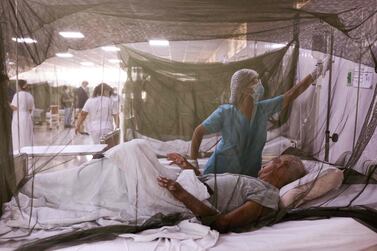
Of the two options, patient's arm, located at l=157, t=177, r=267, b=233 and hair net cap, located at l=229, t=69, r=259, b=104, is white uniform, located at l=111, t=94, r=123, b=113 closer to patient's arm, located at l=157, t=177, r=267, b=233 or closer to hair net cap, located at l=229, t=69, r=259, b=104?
patient's arm, located at l=157, t=177, r=267, b=233

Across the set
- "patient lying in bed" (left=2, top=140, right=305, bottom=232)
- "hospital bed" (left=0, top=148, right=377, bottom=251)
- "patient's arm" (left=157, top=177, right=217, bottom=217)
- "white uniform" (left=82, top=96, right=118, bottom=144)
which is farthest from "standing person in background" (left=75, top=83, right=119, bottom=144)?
"hospital bed" (left=0, top=148, right=377, bottom=251)

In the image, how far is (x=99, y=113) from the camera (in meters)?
1.79

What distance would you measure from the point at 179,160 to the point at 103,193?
1.61ft

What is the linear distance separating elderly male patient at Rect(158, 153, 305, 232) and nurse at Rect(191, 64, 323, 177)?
0.08 m

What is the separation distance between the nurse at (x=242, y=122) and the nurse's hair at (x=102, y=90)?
538 millimetres

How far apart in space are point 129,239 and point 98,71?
3.02 ft

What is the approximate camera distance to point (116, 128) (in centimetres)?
186

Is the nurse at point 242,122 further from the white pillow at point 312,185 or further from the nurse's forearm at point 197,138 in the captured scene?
the white pillow at point 312,185

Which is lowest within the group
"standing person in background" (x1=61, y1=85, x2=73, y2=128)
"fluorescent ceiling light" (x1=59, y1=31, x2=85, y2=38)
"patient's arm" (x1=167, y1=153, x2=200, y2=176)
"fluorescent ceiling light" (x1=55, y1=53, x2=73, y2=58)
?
"patient's arm" (x1=167, y1=153, x2=200, y2=176)

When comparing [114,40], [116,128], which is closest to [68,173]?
[116,128]

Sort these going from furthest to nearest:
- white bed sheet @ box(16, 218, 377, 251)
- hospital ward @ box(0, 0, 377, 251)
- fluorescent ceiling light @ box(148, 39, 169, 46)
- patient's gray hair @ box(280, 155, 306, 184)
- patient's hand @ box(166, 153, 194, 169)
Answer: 1. patient's gray hair @ box(280, 155, 306, 184)
2. patient's hand @ box(166, 153, 194, 169)
3. fluorescent ceiling light @ box(148, 39, 169, 46)
4. hospital ward @ box(0, 0, 377, 251)
5. white bed sheet @ box(16, 218, 377, 251)

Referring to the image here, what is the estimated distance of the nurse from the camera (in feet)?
5.88

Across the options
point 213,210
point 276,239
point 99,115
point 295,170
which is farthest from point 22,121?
point 295,170

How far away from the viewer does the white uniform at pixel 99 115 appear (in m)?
1.73
